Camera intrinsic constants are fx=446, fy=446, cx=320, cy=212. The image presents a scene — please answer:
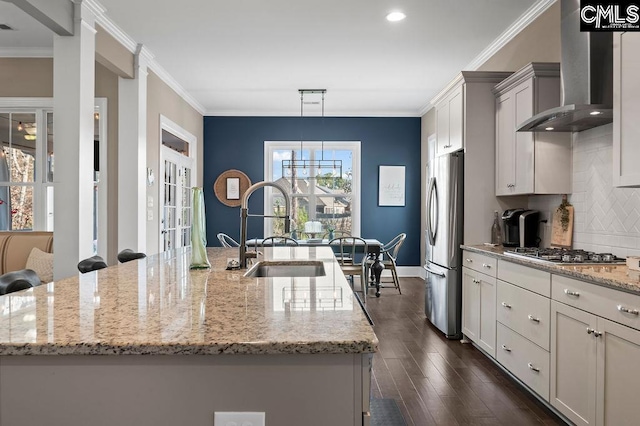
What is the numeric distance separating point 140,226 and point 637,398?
4.36 meters

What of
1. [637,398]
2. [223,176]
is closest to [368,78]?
[223,176]

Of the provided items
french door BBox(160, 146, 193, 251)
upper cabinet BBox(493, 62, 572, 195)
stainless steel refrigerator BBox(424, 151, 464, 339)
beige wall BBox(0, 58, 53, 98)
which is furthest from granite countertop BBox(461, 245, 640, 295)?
beige wall BBox(0, 58, 53, 98)

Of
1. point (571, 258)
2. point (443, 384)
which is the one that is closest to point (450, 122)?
point (571, 258)

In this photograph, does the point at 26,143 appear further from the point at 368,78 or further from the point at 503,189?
the point at 503,189

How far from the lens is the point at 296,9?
3754 mm

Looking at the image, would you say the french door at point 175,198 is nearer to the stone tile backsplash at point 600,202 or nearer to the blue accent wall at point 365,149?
the blue accent wall at point 365,149

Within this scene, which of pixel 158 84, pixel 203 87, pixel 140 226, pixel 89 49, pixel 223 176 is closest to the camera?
pixel 89 49

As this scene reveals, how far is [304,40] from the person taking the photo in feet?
14.6

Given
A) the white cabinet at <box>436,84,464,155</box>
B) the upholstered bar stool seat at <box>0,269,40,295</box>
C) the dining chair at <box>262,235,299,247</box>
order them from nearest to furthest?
1. the upholstered bar stool seat at <box>0,269,40,295</box>
2. the white cabinet at <box>436,84,464,155</box>
3. the dining chair at <box>262,235,299,247</box>

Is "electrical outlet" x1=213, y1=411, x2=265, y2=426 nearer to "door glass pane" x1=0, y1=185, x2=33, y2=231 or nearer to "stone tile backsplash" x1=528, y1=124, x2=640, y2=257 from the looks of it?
"stone tile backsplash" x1=528, y1=124, x2=640, y2=257

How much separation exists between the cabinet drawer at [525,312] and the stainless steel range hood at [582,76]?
1.13 meters

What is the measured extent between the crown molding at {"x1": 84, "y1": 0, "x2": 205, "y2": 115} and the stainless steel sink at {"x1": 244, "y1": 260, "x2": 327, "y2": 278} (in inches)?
112

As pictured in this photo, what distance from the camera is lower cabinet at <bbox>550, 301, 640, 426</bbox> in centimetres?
186

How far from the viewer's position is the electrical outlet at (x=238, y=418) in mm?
913
